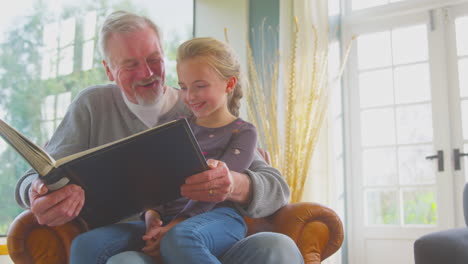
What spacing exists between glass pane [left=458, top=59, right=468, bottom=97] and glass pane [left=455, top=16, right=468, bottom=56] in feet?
0.27

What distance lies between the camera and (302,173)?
3.53m

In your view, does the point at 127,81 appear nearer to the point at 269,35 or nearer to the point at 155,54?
the point at 155,54

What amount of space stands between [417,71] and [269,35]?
1360 millimetres

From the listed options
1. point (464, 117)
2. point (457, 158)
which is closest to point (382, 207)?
point (457, 158)

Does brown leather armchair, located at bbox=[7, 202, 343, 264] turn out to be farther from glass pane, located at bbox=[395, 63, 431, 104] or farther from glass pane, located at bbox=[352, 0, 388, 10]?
glass pane, located at bbox=[352, 0, 388, 10]

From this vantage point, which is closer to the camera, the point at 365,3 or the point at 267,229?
the point at 267,229

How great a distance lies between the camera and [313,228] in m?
1.56

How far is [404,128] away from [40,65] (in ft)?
9.76

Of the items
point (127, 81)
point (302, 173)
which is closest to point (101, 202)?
point (127, 81)

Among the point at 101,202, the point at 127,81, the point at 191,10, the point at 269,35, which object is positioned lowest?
the point at 101,202

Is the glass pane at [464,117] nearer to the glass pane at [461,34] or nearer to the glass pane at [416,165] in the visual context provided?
the glass pane at [416,165]

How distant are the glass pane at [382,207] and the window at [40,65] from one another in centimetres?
252

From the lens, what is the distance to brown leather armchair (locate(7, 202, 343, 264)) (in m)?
1.44

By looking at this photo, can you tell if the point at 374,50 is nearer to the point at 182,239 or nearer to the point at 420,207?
the point at 420,207
